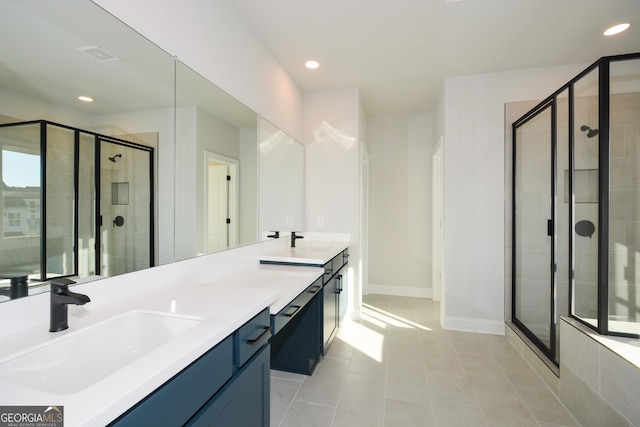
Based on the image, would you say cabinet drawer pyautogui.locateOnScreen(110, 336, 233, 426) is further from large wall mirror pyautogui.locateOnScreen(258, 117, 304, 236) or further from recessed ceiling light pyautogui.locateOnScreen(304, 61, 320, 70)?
recessed ceiling light pyautogui.locateOnScreen(304, 61, 320, 70)

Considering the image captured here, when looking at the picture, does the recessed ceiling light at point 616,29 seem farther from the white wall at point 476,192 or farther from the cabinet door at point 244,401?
the cabinet door at point 244,401

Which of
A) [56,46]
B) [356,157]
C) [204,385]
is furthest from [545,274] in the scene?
[56,46]

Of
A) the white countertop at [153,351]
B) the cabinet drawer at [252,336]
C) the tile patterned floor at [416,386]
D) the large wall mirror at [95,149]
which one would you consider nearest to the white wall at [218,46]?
the large wall mirror at [95,149]

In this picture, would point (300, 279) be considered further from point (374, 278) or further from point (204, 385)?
point (374, 278)

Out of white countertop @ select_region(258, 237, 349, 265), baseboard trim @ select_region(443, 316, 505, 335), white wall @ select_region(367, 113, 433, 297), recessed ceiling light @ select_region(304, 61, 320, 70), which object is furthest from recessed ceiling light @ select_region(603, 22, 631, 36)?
white countertop @ select_region(258, 237, 349, 265)

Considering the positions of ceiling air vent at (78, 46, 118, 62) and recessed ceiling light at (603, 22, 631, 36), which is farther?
recessed ceiling light at (603, 22, 631, 36)

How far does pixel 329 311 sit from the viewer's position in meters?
2.45

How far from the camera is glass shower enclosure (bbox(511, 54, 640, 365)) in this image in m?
1.73

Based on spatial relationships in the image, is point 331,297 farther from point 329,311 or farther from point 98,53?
point 98,53

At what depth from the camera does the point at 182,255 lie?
1577 mm

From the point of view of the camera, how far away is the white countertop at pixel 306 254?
220 centimetres

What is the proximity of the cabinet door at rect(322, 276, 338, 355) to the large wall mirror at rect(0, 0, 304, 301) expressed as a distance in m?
1.01

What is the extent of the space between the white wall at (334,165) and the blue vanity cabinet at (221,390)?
7.13 ft

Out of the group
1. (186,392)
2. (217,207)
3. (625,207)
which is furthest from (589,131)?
(186,392)
